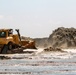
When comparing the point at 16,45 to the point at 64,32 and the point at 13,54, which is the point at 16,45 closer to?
the point at 13,54

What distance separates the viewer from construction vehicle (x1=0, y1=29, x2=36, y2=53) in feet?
123

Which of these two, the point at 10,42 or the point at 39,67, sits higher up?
the point at 10,42

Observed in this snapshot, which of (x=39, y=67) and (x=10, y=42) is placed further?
(x=10, y=42)

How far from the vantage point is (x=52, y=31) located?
224 ft

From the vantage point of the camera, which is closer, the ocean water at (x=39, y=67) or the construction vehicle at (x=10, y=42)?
the ocean water at (x=39, y=67)

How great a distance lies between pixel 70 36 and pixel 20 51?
2460 cm

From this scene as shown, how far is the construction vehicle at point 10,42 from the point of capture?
37.4 m

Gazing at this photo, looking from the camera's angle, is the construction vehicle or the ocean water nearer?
the ocean water

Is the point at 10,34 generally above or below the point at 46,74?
above

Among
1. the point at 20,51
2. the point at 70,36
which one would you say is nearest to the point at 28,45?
the point at 20,51

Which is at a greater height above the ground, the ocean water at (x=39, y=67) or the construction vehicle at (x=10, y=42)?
the construction vehicle at (x=10, y=42)

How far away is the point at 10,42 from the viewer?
38094 millimetres

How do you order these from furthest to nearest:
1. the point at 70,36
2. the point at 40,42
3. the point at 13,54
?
the point at 40,42 < the point at 70,36 < the point at 13,54

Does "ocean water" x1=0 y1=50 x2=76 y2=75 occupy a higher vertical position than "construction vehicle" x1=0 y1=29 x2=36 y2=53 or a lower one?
lower
